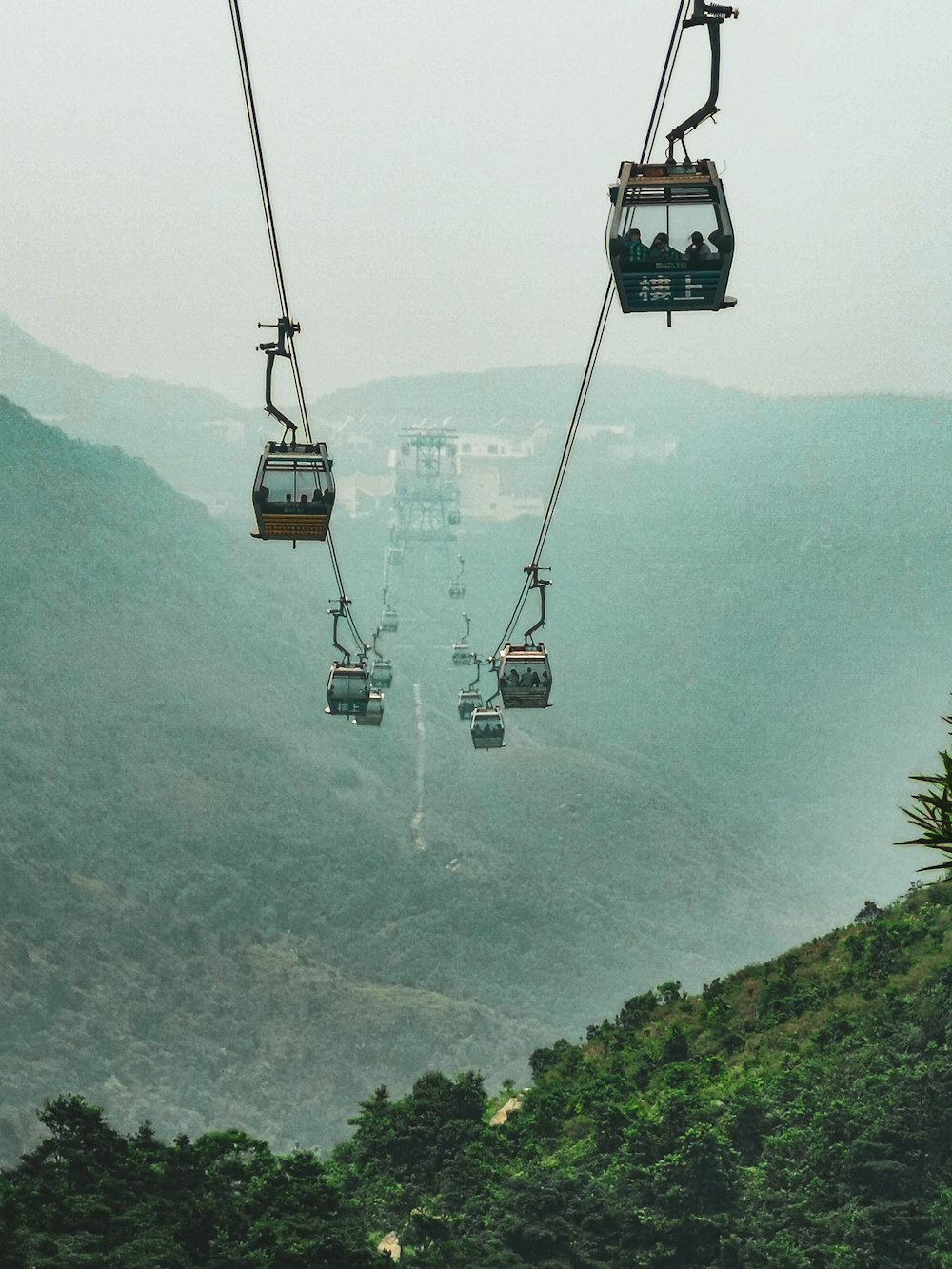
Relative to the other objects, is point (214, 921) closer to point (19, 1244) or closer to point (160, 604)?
point (160, 604)

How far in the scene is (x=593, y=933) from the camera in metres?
134

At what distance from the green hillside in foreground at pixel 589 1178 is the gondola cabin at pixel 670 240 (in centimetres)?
2575

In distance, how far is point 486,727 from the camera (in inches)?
1978

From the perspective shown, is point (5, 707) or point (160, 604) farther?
point (160, 604)

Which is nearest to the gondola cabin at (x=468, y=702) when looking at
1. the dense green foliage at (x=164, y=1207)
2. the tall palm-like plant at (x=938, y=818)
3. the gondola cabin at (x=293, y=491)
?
the dense green foliage at (x=164, y=1207)

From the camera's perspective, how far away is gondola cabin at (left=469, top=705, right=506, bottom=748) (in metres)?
50.2

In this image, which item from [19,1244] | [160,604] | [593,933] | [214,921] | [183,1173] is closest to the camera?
[19,1244]

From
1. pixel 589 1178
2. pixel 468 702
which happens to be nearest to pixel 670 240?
pixel 589 1178

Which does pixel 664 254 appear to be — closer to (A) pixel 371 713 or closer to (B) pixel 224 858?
(A) pixel 371 713

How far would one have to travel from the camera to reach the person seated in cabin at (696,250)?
1557cm

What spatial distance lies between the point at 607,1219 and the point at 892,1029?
48.4 ft

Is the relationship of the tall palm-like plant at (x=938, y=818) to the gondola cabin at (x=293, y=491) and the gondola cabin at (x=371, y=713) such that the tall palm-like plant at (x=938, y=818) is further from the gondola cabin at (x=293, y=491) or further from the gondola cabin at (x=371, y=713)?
the gondola cabin at (x=371, y=713)

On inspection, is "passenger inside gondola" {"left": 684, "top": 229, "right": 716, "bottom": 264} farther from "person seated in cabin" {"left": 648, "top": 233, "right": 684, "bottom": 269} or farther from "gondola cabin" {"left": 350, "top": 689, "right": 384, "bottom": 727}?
"gondola cabin" {"left": 350, "top": 689, "right": 384, "bottom": 727}

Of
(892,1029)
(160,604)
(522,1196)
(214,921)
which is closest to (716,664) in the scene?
(160,604)
